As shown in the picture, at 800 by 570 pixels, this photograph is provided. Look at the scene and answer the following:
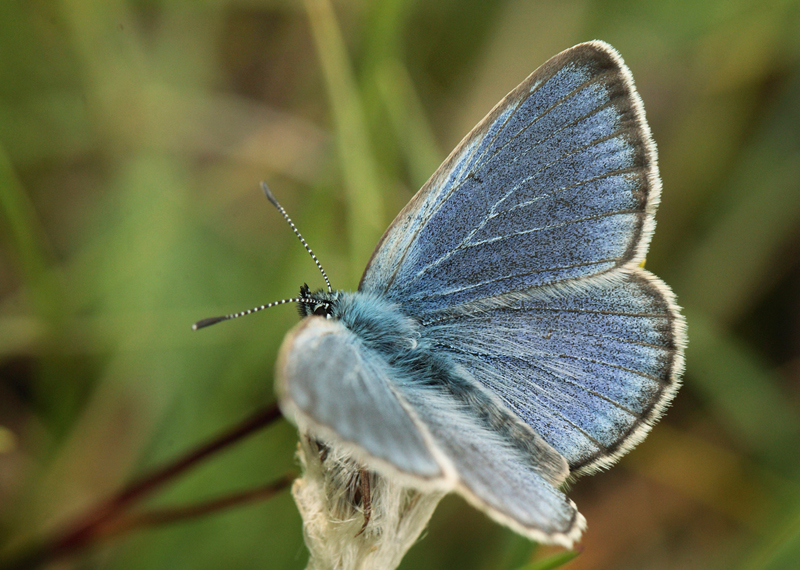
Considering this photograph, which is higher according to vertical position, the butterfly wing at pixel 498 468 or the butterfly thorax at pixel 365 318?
the butterfly thorax at pixel 365 318

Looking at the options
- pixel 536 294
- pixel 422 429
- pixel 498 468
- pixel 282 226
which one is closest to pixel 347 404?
pixel 422 429

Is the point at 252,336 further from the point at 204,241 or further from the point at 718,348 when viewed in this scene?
the point at 718,348

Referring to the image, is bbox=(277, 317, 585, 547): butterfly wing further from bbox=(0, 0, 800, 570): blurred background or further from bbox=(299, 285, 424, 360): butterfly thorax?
bbox=(0, 0, 800, 570): blurred background

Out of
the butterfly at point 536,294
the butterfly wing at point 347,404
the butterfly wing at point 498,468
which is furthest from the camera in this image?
the butterfly at point 536,294

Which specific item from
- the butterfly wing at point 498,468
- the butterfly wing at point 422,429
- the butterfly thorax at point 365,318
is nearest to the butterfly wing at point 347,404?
the butterfly wing at point 422,429

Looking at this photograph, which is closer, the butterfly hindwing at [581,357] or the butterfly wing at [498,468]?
the butterfly wing at [498,468]

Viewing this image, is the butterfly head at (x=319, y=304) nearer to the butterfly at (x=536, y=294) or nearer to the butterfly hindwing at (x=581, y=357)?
the butterfly at (x=536, y=294)
